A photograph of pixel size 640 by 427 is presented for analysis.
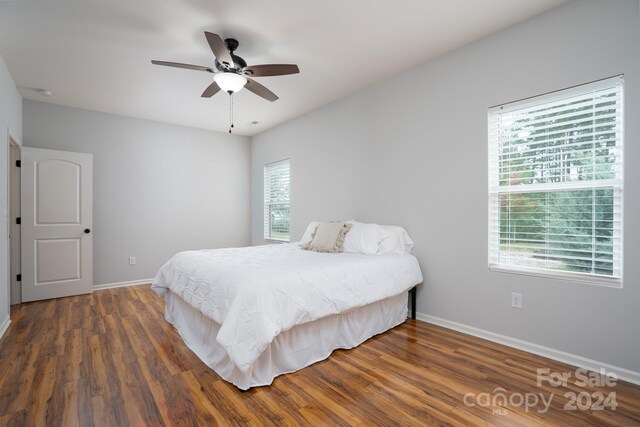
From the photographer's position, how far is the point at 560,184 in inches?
93.8

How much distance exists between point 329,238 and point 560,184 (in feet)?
7.01

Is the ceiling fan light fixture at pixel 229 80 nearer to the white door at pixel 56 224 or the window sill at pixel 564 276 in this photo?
the window sill at pixel 564 276

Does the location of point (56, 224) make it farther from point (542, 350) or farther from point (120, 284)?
point (542, 350)

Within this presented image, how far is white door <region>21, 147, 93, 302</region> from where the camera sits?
4.00 m

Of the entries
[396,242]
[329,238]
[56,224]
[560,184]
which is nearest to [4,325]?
[56,224]

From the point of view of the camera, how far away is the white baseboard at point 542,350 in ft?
6.85

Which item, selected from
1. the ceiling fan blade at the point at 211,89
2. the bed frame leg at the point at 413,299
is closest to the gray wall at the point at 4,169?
the ceiling fan blade at the point at 211,89

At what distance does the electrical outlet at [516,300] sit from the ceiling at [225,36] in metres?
2.24

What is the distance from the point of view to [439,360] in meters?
2.38

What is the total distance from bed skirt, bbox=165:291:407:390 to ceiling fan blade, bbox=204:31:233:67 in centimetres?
202

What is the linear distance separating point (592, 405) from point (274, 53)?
3.57m

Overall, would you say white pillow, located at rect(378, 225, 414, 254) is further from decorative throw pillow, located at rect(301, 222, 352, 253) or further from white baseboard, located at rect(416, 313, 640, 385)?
white baseboard, located at rect(416, 313, 640, 385)

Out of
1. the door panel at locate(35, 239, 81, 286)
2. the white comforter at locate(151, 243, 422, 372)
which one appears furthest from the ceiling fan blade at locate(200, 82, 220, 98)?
the door panel at locate(35, 239, 81, 286)

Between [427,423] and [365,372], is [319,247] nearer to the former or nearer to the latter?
[365,372]
